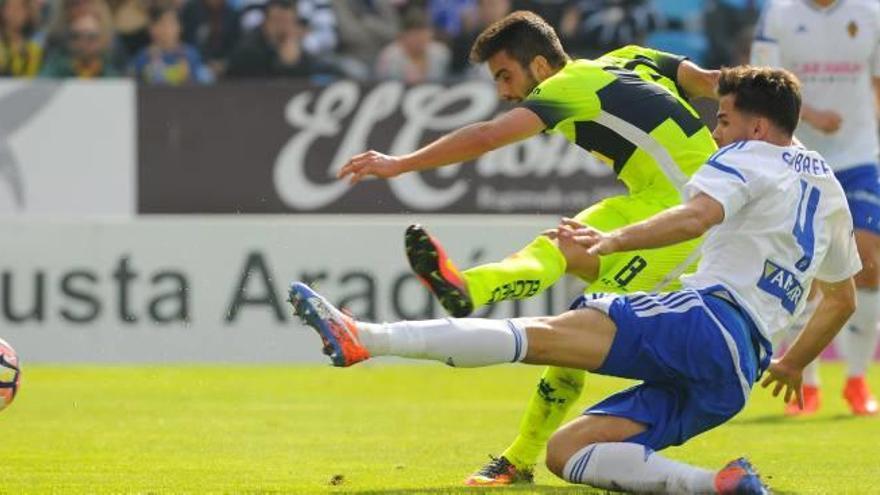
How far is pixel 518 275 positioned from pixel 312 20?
12.4 m

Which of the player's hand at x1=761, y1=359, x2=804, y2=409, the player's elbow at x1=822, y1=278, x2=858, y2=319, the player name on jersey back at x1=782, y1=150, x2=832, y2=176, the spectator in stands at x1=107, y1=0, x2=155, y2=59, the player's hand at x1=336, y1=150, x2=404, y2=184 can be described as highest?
the spectator in stands at x1=107, y1=0, x2=155, y2=59

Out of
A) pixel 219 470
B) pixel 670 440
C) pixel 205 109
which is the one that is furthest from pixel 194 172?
pixel 670 440

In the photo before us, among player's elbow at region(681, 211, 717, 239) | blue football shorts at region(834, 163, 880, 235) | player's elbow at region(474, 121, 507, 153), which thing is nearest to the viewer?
player's elbow at region(681, 211, 717, 239)

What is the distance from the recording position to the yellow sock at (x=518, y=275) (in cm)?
714

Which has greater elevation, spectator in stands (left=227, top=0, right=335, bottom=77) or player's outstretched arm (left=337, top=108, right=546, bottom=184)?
spectator in stands (left=227, top=0, right=335, bottom=77)

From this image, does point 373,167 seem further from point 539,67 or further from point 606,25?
point 606,25

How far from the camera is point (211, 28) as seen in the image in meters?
19.6

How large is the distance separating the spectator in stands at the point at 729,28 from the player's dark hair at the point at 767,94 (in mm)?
11806

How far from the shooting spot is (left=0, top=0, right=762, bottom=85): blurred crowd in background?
1884 cm

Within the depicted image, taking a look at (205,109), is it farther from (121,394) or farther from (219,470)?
(219,470)

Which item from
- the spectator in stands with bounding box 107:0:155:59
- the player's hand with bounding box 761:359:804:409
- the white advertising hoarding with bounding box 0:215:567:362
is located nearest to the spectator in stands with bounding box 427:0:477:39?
the spectator in stands with bounding box 107:0:155:59

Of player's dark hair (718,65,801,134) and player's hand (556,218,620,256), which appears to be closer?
player's hand (556,218,620,256)

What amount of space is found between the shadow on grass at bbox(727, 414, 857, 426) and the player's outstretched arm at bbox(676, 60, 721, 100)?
3.29 metres

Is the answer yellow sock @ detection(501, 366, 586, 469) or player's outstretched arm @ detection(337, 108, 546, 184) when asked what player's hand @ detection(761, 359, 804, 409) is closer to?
yellow sock @ detection(501, 366, 586, 469)
